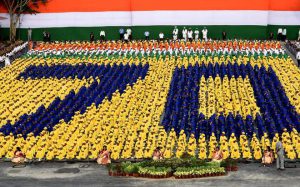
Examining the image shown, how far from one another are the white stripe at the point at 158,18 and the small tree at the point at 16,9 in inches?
26.6

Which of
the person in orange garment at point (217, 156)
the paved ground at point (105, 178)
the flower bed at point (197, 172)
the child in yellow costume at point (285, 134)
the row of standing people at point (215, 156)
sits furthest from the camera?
the child in yellow costume at point (285, 134)

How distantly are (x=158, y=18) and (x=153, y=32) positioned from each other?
128 centimetres

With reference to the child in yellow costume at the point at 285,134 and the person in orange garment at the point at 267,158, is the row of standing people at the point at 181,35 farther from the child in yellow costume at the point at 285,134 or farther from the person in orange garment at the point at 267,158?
the person in orange garment at the point at 267,158

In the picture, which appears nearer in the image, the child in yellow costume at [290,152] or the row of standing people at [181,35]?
the child in yellow costume at [290,152]

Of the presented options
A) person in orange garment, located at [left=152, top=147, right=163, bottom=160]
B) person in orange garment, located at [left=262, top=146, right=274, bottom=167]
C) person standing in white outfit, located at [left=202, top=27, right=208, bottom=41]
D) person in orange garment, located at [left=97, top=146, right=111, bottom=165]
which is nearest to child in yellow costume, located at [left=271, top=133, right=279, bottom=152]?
person in orange garment, located at [left=262, top=146, right=274, bottom=167]

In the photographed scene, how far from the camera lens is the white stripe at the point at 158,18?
180 ft

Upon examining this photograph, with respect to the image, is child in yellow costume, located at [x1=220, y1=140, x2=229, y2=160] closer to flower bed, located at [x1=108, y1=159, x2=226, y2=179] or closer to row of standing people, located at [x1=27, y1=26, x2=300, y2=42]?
flower bed, located at [x1=108, y1=159, x2=226, y2=179]

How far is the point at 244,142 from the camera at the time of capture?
2897 centimetres

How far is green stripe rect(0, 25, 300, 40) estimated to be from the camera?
54969mm

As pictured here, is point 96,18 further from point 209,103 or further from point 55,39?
point 209,103

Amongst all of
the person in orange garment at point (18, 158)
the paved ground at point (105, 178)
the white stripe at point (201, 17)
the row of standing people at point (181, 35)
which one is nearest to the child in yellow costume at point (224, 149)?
the paved ground at point (105, 178)

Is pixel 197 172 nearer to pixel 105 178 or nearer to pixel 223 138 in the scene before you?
pixel 223 138

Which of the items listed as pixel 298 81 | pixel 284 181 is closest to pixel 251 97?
pixel 298 81

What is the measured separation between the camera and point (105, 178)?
26.4 meters
